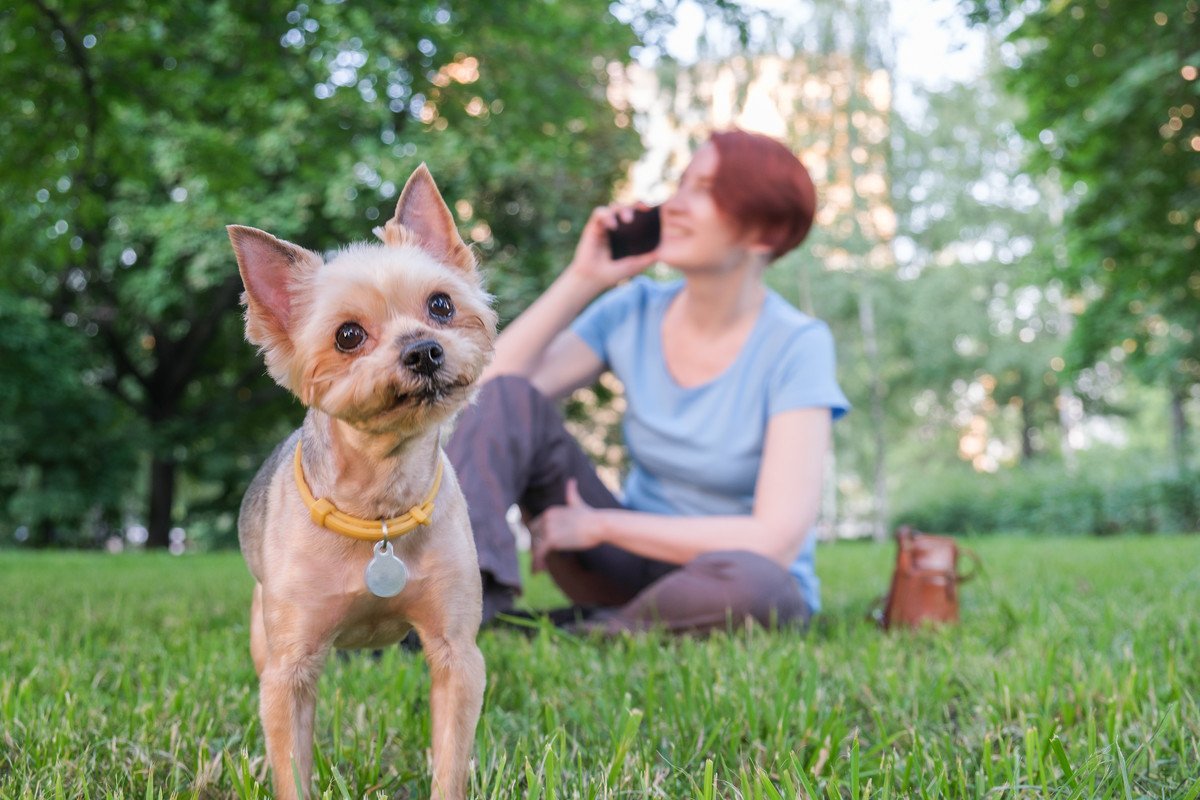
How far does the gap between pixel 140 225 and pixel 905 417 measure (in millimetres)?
26461

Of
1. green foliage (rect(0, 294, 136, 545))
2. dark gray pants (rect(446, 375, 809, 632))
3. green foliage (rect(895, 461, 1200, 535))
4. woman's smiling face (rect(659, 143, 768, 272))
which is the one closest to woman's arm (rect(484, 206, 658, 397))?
woman's smiling face (rect(659, 143, 768, 272))

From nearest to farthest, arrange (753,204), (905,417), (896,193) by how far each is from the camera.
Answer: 1. (753,204)
2. (896,193)
3. (905,417)

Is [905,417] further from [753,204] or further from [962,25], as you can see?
[753,204]

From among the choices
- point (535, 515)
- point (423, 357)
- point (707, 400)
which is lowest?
point (535, 515)

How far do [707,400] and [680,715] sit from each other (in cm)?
196

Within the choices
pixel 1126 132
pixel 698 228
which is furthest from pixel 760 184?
pixel 1126 132

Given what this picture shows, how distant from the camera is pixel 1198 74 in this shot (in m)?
9.51

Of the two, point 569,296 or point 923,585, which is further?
point 923,585

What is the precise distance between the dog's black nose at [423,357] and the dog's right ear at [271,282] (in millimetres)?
290

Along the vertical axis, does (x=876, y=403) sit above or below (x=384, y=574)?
above

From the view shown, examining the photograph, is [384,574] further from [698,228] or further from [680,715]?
[698,228]

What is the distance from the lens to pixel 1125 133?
11.1 meters

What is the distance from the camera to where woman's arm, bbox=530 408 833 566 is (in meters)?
3.78

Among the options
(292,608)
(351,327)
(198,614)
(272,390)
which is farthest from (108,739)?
(272,390)
